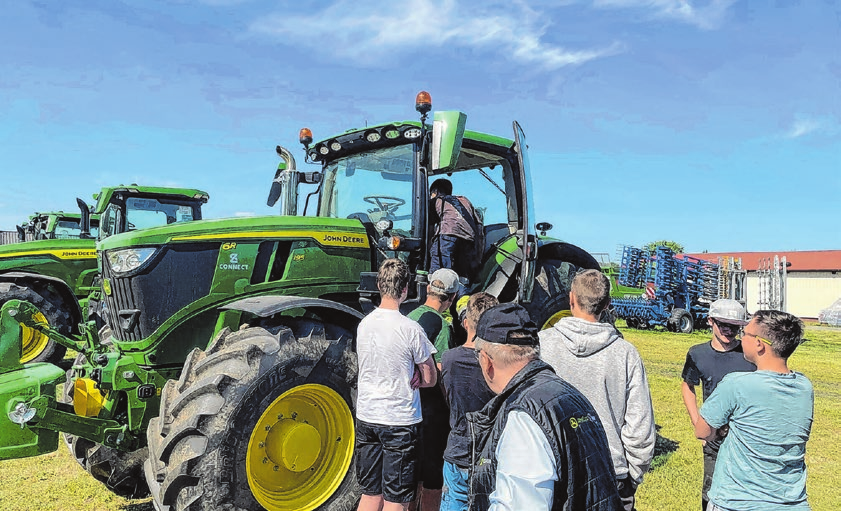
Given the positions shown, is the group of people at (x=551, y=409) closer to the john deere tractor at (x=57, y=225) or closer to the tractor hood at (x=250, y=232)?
the tractor hood at (x=250, y=232)

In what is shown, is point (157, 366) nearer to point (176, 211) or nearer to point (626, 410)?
point (626, 410)

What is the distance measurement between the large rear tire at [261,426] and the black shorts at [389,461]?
54cm

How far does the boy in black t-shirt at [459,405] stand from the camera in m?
3.24

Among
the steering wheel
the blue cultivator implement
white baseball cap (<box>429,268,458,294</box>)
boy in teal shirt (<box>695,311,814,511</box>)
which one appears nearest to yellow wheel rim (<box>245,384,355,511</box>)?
white baseball cap (<box>429,268,458,294</box>)

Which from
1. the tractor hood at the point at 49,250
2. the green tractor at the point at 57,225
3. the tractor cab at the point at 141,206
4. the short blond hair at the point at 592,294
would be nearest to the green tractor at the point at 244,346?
the short blond hair at the point at 592,294

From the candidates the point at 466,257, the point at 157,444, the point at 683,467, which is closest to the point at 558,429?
the point at 157,444

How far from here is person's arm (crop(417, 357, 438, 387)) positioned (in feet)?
11.6

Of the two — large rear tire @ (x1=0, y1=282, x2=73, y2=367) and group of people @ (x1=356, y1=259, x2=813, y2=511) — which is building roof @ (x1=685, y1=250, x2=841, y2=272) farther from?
group of people @ (x1=356, y1=259, x2=813, y2=511)

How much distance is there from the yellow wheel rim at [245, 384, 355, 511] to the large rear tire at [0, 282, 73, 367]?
23.8 ft

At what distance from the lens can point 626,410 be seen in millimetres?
2891

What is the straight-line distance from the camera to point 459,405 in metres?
3.35

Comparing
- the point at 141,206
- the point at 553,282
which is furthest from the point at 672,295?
the point at 141,206

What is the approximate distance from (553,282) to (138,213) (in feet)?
26.9

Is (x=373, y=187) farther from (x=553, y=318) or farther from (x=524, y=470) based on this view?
(x=524, y=470)
